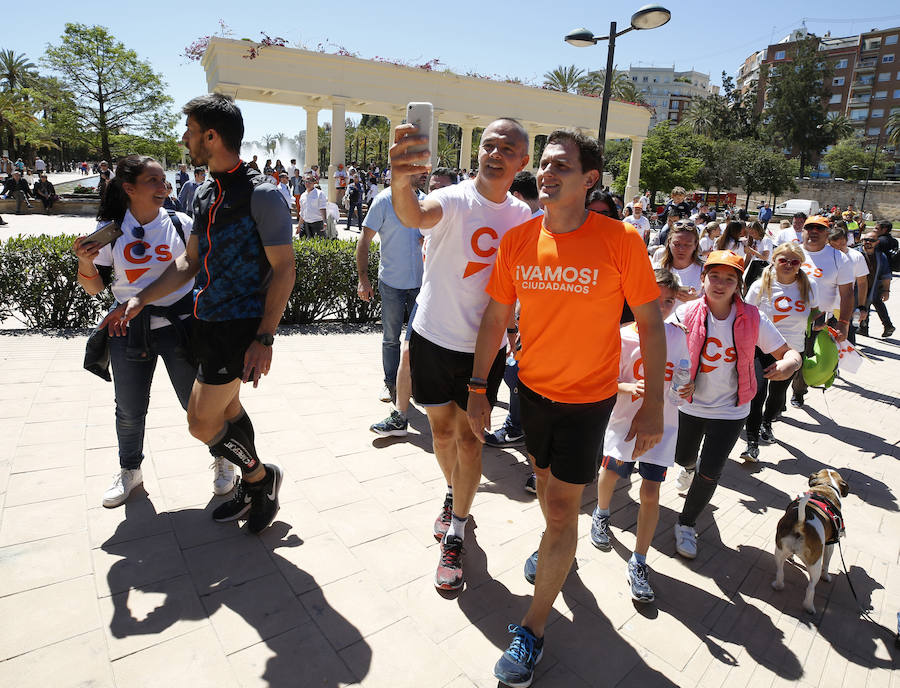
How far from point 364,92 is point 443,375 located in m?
21.0

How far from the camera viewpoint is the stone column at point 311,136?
22047 mm

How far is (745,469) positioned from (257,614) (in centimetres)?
419

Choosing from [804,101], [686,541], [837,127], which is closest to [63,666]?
[686,541]

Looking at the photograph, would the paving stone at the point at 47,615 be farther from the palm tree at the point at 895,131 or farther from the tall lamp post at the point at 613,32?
the palm tree at the point at 895,131

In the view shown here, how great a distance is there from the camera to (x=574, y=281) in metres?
2.25

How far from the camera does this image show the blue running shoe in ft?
7.33

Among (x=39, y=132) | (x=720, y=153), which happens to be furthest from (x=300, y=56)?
(x=720, y=153)

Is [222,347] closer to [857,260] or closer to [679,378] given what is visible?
[679,378]

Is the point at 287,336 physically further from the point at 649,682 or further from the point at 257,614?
the point at 649,682

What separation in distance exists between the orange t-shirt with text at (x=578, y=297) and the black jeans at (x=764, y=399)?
113 inches

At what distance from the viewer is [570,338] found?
231 centimetres

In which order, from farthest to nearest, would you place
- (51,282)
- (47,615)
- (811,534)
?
(51,282) < (811,534) < (47,615)

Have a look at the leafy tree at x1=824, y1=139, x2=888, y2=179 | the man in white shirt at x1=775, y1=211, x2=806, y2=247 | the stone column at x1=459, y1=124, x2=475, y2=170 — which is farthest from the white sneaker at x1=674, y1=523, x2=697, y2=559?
the leafy tree at x1=824, y1=139, x2=888, y2=179

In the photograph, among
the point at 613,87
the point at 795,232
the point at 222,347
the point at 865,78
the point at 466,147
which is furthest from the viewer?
the point at 865,78
